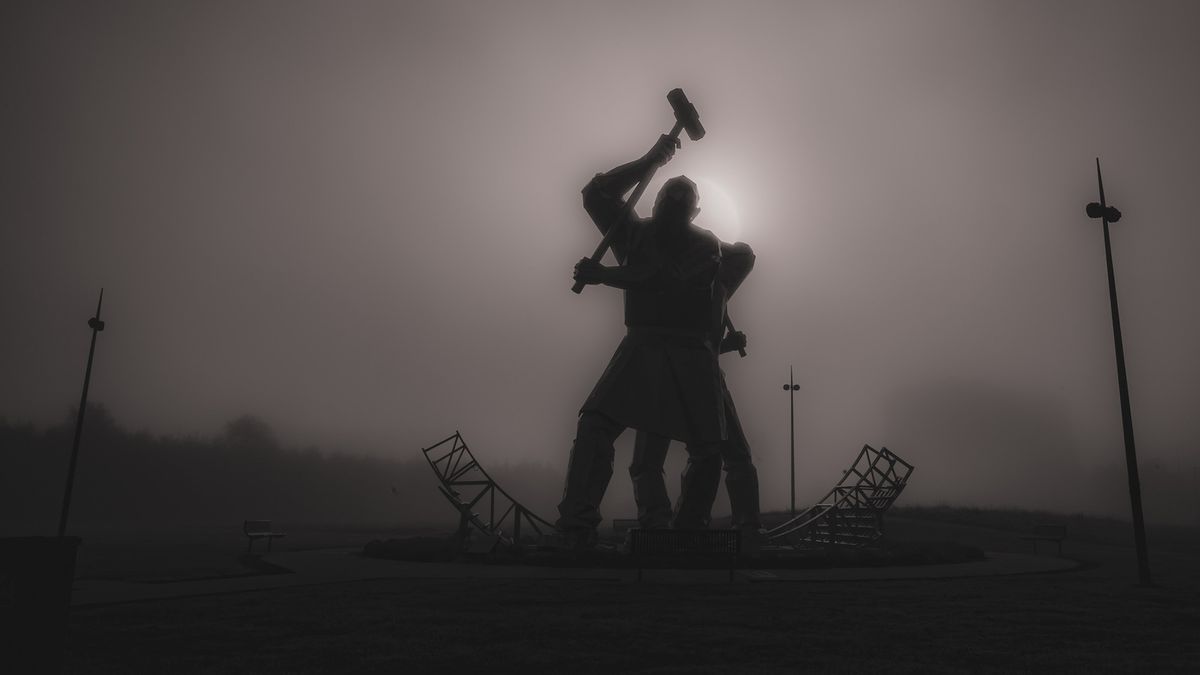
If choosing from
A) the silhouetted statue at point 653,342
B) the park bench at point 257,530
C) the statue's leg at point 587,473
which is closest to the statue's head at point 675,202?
the silhouetted statue at point 653,342

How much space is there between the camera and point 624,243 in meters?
16.2

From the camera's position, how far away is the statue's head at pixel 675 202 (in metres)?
15.6

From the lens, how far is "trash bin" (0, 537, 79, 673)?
414 cm

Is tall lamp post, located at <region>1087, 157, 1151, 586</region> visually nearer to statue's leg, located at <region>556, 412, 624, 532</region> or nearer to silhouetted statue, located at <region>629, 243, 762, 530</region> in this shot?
silhouetted statue, located at <region>629, 243, 762, 530</region>

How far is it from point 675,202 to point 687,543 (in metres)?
6.57

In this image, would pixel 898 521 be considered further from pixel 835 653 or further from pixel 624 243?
pixel 835 653

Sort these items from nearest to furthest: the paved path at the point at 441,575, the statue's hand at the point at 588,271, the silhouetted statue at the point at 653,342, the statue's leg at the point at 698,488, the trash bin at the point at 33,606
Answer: the trash bin at the point at 33,606, the paved path at the point at 441,575, the statue's hand at the point at 588,271, the silhouetted statue at the point at 653,342, the statue's leg at the point at 698,488

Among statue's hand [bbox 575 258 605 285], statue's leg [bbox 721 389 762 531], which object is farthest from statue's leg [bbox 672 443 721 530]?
statue's hand [bbox 575 258 605 285]

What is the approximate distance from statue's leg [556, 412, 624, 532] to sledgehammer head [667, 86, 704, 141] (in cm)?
588

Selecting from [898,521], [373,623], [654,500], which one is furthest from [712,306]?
[898,521]

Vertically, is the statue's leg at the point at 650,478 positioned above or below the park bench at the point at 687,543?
above

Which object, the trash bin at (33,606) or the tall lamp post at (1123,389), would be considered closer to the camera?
the trash bin at (33,606)

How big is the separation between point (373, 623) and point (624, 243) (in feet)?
33.5

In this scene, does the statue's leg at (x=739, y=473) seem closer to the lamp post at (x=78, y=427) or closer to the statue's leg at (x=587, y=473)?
the statue's leg at (x=587, y=473)
